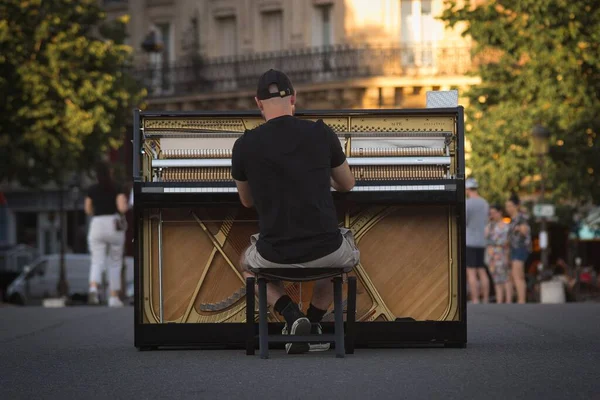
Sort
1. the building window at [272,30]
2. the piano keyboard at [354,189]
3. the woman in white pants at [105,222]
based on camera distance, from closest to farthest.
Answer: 1. the piano keyboard at [354,189]
2. the woman in white pants at [105,222]
3. the building window at [272,30]

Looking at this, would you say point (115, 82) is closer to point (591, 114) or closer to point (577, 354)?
point (591, 114)

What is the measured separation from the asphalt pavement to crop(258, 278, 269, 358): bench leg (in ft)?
0.37

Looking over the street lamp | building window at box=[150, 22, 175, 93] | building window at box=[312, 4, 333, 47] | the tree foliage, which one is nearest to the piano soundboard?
the street lamp

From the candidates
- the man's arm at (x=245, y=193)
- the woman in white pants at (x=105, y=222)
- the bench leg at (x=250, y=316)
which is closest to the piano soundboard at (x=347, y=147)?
the man's arm at (x=245, y=193)

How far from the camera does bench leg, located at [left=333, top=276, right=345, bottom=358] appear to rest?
36.0 ft

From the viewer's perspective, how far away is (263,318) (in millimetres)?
11031

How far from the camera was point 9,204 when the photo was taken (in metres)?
70.2

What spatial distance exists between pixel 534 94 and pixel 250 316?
31.1m

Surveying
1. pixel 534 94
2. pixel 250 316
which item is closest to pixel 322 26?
pixel 534 94

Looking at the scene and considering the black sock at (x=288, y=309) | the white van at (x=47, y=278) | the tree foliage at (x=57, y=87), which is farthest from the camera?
the white van at (x=47, y=278)

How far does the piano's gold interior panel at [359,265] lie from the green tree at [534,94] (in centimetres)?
2695

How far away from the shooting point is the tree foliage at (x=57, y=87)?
41750 millimetres

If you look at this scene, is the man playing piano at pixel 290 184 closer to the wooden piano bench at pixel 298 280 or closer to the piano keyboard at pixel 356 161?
the wooden piano bench at pixel 298 280

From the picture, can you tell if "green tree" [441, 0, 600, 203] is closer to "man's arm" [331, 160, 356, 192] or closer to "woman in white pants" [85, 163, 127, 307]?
"woman in white pants" [85, 163, 127, 307]
